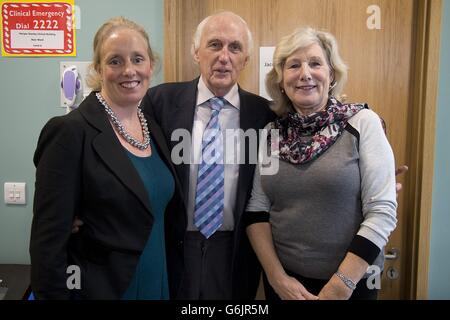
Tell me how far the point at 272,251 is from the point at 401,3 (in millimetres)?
1268

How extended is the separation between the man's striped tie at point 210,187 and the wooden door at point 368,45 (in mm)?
478

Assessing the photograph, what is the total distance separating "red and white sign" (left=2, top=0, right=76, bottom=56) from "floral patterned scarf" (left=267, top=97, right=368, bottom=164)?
1.05 metres

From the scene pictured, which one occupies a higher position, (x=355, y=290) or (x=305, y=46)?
(x=305, y=46)

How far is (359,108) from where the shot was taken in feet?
3.81

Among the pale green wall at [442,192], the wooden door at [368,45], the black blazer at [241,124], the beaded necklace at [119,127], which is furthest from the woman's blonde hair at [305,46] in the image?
the pale green wall at [442,192]

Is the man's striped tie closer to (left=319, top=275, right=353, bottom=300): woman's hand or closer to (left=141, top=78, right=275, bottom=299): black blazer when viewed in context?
(left=141, top=78, right=275, bottom=299): black blazer

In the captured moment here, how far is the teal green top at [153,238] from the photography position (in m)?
1.08

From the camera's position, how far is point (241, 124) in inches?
52.3

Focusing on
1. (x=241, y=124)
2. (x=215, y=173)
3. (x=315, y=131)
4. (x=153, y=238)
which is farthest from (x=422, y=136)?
(x=153, y=238)

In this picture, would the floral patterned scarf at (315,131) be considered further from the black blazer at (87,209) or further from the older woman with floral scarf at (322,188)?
the black blazer at (87,209)

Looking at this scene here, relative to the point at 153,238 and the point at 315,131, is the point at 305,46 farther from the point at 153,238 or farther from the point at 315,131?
the point at 153,238

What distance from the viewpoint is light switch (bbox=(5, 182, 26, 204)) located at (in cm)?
163

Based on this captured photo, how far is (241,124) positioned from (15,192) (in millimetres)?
1099
